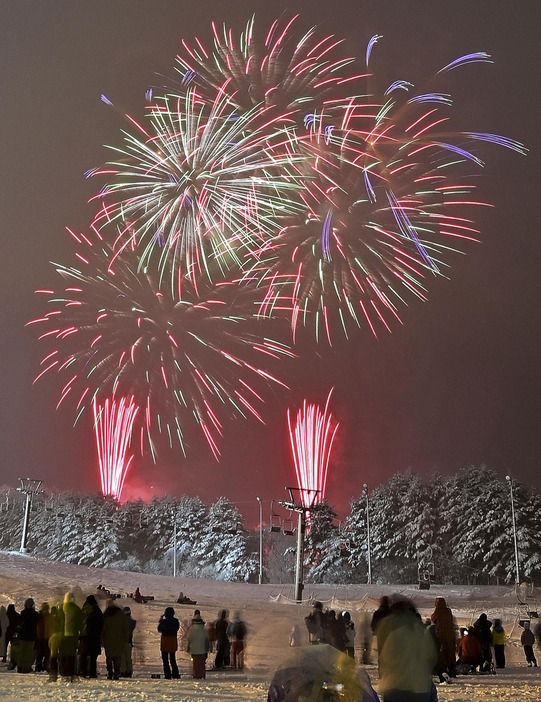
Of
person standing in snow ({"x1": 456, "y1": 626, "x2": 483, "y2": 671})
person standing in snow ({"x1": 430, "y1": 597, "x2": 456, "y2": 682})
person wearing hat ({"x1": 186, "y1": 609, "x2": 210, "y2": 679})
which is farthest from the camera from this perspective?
person standing in snow ({"x1": 456, "y1": 626, "x2": 483, "y2": 671})

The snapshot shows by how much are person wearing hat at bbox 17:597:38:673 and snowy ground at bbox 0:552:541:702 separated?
42 centimetres

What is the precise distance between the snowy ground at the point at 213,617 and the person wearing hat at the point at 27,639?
1.37 feet

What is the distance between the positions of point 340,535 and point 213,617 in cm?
5570

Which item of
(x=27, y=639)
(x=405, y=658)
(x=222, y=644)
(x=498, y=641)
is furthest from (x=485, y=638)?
(x=405, y=658)

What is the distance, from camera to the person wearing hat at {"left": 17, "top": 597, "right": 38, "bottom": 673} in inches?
593

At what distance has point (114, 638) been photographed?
14008 millimetres

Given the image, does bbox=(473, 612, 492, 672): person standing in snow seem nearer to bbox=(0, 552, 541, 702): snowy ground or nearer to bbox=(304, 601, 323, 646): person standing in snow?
bbox=(0, 552, 541, 702): snowy ground

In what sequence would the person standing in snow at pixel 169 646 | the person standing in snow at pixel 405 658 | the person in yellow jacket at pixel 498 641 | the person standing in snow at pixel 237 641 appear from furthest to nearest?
the person in yellow jacket at pixel 498 641, the person standing in snow at pixel 237 641, the person standing in snow at pixel 169 646, the person standing in snow at pixel 405 658

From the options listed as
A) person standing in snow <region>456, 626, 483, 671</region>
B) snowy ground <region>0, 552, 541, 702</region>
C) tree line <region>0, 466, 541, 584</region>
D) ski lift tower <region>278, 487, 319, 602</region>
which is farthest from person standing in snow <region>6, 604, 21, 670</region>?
tree line <region>0, 466, 541, 584</region>

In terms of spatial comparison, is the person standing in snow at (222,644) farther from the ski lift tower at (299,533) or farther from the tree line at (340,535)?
the tree line at (340,535)

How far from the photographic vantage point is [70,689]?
40.0 feet

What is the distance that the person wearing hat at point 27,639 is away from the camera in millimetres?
15070

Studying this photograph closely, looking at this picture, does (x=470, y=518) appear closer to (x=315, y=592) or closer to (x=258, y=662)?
(x=315, y=592)

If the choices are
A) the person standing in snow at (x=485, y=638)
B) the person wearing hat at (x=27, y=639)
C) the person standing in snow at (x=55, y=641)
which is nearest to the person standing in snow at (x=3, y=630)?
the person wearing hat at (x=27, y=639)
